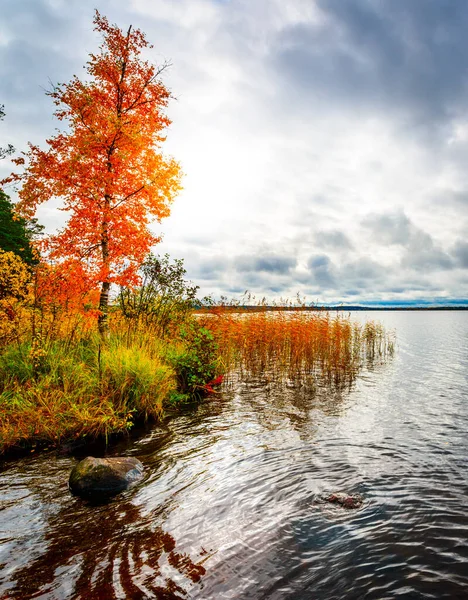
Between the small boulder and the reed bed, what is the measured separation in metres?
9.26

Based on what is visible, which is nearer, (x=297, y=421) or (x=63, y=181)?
(x=297, y=421)

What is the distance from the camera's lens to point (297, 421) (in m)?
9.66

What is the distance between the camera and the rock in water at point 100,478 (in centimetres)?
556

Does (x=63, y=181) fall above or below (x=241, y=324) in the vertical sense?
above

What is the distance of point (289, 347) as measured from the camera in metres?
17.0

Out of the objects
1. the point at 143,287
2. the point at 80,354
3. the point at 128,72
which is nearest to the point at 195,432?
the point at 80,354

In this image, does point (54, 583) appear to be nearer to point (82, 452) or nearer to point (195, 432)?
point (82, 452)

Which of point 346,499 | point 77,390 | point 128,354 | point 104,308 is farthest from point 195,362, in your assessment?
point 346,499

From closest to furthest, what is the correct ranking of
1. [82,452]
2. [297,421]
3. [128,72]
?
[82,452] → [297,421] → [128,72]

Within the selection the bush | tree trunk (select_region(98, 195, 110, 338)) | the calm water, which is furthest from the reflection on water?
tree trunk (select_region(98, 195, 110, 338))

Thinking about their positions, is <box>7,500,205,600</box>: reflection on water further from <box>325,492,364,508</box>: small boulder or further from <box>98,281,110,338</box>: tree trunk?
<box>98,281,110,338</box>: tree trunk

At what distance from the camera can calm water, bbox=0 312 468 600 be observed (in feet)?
12.2

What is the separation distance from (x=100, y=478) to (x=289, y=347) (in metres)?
12.3

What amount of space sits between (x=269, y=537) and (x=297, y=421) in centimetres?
533
